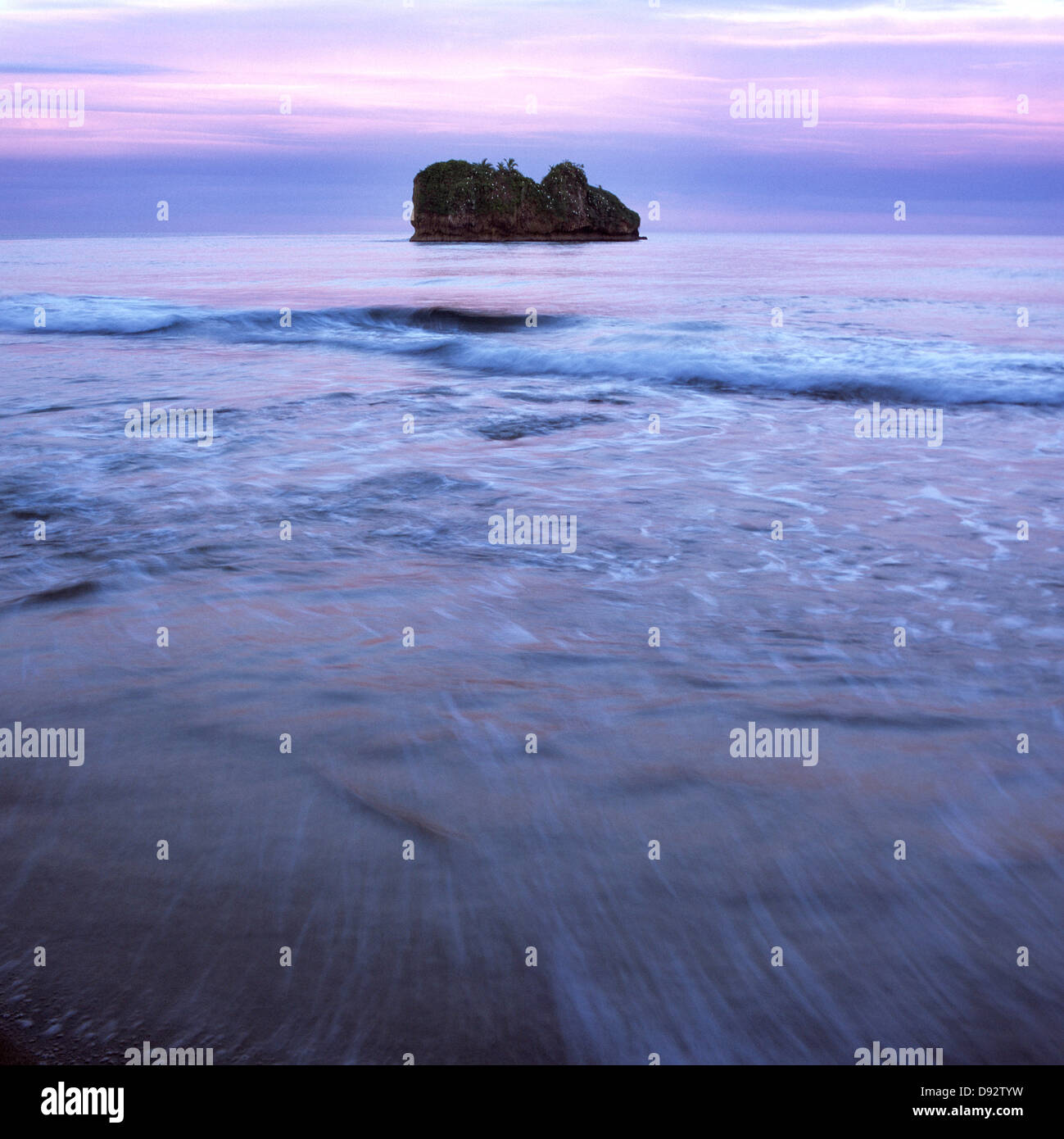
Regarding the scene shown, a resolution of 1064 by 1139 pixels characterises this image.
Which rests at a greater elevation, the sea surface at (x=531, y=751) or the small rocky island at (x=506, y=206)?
the small rocky island at (x=506, y=206)

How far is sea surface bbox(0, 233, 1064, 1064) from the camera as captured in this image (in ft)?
6.75

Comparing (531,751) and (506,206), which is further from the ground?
(506,206)

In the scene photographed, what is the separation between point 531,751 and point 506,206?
10323 centimetres

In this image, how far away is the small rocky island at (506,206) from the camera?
98.2 meters

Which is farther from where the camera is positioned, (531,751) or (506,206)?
(506,206)

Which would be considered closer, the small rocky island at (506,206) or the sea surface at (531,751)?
the sea surface at (531,751)

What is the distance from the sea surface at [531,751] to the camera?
6.75 feet

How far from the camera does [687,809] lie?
276 cm

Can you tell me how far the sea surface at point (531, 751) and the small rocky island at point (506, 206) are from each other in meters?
97.0

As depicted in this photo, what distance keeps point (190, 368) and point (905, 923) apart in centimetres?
1287

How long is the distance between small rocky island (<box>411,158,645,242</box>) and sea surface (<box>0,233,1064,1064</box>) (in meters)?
97.0

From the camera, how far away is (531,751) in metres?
3.10
